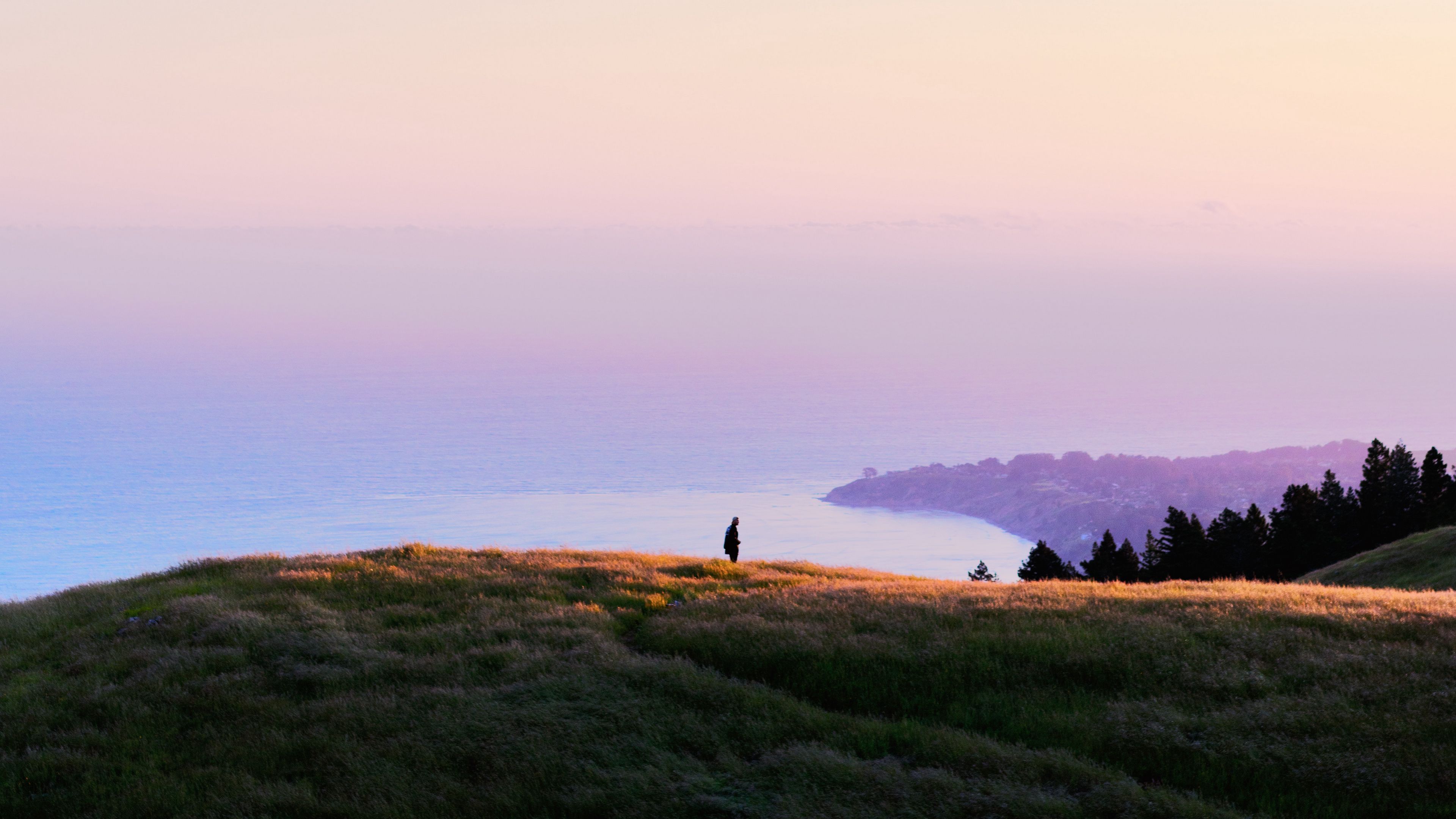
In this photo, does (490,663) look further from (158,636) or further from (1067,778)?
(1067,778)

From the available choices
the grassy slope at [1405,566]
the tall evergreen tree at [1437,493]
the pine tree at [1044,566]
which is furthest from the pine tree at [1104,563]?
the grassy slope at [1405,566]

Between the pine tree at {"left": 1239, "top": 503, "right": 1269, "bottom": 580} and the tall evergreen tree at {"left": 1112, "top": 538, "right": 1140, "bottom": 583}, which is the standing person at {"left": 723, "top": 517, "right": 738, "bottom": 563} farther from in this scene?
the pine tree at {"left": 1239, "top": 503, "right": 1269, "bottom": 580}

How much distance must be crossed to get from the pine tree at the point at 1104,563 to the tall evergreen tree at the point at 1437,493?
20.4 metres

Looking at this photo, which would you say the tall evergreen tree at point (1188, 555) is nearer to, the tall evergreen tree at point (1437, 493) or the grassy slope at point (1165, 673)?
the tall evergreen tree at point (1437, 493)

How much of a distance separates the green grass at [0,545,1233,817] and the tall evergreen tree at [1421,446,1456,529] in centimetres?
6488

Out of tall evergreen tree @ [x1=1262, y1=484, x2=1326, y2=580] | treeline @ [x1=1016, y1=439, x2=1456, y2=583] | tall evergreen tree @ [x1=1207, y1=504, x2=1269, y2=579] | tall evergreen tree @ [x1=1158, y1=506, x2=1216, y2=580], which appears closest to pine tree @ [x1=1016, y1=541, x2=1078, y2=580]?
treeline @ [x1=1016, y1=439, x2=1456, y2=583]

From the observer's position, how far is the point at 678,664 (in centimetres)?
1552

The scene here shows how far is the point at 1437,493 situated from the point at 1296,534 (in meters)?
11.1

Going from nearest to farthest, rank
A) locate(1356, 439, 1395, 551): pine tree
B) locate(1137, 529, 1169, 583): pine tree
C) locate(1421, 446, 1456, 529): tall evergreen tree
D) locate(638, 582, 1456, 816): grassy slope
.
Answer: locate(638, 582, 1456, 816): grassy slope → locate(1421, 446, 1456, 529): tall evergreen tree → locate(1356, 439, 1395, 551): pine tree → locate(1137, 529, 1169, 583): pine tree

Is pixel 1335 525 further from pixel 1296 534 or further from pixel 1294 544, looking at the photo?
pixel 1294 544

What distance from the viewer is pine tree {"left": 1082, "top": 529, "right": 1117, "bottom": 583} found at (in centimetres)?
6944

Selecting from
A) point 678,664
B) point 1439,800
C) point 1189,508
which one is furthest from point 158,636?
point 1189,508

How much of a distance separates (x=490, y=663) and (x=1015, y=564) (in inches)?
5723

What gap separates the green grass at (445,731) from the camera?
10.9 m
